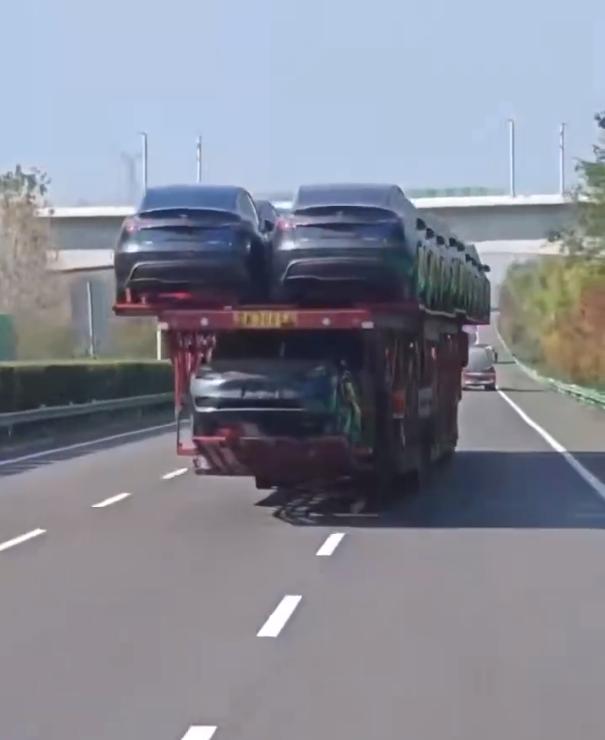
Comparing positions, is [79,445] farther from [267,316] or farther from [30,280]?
[30,280]

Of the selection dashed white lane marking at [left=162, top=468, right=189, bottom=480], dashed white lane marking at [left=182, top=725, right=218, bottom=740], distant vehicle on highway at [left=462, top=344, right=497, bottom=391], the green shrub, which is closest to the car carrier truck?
dashed white lane marking at [left=162, top=468, right=189, bottom=480]

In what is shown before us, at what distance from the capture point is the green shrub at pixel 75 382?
130 feet

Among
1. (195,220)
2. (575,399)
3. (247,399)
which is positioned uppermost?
(195,220)

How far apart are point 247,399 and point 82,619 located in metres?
6.34

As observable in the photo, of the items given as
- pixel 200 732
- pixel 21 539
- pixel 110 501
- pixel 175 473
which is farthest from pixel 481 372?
pixel 200 732

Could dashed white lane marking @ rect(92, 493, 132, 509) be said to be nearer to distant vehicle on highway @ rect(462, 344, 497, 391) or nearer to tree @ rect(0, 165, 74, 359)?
tree @ rect(0, 165, 74, 359)

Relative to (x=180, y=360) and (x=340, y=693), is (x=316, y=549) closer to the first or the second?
(x=180, y=360)

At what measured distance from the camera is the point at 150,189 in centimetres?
1923

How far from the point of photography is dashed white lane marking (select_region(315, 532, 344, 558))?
51.1ft

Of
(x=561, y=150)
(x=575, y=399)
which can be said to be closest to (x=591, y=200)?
(x=575, y=399)

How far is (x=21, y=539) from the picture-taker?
55.8ft

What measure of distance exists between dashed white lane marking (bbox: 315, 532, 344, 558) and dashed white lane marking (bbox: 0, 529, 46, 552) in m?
3.02

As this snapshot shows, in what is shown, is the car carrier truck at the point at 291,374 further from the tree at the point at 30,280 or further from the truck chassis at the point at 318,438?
the tree at the point at 30,280

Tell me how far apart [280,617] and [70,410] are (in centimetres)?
2630
